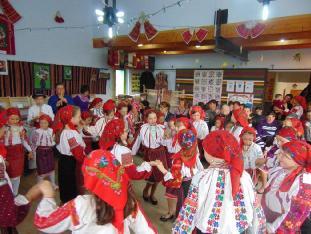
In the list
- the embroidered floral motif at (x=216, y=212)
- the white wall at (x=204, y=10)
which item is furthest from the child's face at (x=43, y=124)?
the white wall at (x=204, y=10)

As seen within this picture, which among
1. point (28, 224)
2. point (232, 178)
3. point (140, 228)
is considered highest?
point (232, 178)

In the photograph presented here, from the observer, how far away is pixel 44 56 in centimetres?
550

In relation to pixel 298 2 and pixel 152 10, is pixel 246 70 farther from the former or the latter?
pixel 152 10

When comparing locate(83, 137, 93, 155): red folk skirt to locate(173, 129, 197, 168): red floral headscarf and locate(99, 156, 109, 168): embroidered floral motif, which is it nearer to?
locate(173, 129, 197, 168): red floral headscarf

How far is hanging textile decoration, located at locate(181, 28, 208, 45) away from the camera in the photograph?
4715 millimetres

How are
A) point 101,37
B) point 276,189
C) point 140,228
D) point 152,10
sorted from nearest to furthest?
1. point 140,228
2. point 276,189
3. point 152,10
4. point 101,37

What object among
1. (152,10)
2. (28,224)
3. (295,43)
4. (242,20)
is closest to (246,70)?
(295,43)

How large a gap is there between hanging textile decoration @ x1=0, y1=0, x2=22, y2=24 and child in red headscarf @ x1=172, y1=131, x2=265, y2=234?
5.12m

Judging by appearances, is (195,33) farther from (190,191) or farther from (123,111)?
(190,191)

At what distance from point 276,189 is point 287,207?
15 cm

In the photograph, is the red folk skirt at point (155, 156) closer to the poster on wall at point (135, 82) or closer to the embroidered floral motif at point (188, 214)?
the embroidered floral motif at point (188, 214)

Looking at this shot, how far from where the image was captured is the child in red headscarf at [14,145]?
282cm

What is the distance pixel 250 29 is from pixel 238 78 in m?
2.92

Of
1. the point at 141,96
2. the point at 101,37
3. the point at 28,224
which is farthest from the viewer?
the point at 141,96
